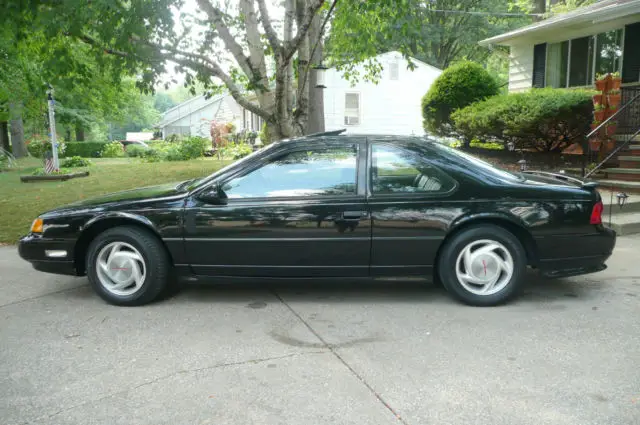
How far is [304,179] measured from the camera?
4.89 m

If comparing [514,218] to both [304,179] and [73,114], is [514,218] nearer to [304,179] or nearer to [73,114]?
[304,179]

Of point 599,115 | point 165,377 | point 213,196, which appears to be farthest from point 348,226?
point 599,115

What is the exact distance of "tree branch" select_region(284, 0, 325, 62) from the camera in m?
7.70

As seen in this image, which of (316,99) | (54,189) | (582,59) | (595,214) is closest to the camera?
(595,214)

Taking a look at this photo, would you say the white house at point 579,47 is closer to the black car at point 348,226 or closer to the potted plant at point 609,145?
the potted plant at point 609,145

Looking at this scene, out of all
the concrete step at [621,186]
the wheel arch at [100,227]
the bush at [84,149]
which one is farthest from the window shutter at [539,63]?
the bush at [84,149]

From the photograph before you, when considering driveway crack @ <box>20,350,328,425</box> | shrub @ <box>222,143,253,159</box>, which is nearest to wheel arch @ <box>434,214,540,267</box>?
driveway crack @ <box>20,350,328,425</box>

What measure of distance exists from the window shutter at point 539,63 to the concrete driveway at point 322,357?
11794 mm

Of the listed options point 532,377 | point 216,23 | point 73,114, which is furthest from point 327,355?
point 73,114

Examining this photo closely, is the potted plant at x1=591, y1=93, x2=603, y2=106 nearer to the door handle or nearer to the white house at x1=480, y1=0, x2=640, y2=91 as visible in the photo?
the white house at x1=480, y1=0, x2=640, y2=91

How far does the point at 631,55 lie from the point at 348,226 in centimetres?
1135

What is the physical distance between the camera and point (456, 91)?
1437 cm

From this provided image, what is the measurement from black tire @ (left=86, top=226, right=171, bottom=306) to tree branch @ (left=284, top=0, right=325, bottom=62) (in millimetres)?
4189

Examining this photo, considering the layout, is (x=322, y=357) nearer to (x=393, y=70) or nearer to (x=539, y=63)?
(x=539, y=63)
